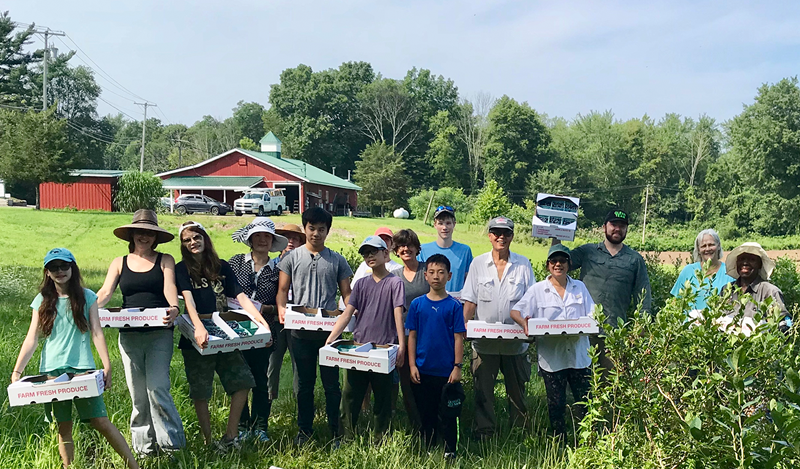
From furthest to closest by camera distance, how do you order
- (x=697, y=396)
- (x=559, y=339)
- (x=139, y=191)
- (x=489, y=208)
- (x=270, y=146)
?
(x=270, y=146) < (x=489, y=208) < (x=139, y=191) < (x=559, y=339) < (x=697, y=396)

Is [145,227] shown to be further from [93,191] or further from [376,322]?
[93,191]

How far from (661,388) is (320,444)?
3.04 metres

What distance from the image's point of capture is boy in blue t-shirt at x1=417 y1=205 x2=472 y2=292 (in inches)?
243

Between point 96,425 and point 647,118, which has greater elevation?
point 647,118

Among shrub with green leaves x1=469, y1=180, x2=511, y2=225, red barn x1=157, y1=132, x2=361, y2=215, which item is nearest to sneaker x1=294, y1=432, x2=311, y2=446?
red barn x1=157, y1=132, x2=361, y2=215

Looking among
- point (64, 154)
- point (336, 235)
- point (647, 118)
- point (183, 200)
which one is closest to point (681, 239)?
point (647, 118)

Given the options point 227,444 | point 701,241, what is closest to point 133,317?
point 227,444

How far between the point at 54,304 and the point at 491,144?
214 ft

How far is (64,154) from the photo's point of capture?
3469 centimetres

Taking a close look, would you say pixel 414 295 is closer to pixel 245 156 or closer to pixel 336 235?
pixel 336 235

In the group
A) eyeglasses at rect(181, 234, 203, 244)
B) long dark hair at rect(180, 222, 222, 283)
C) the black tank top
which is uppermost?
eyeglasses at rect(181, 234, 203, 244)

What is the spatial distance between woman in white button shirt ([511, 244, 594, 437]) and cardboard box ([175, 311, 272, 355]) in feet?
6.84

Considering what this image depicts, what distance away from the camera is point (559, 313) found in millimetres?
5117

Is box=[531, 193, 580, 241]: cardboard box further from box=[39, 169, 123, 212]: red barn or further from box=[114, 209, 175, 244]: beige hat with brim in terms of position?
box=[39, 169, 123, 212]: red barn
